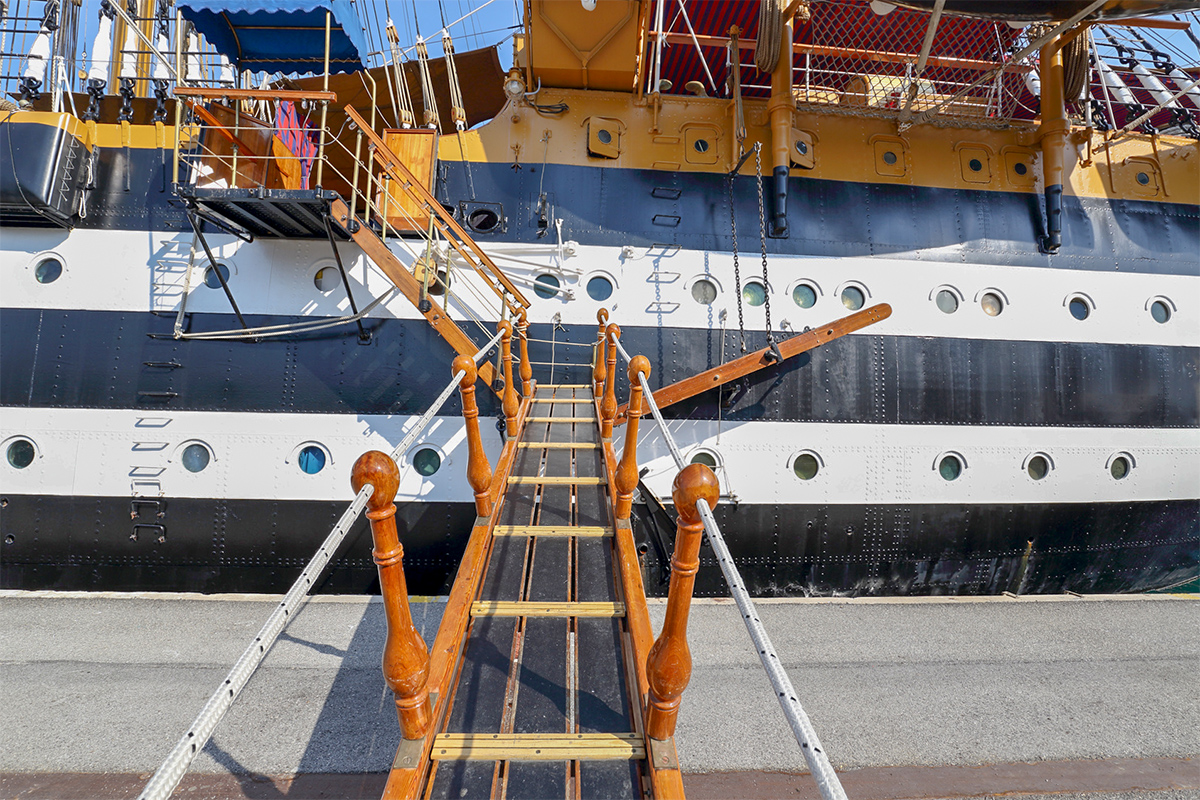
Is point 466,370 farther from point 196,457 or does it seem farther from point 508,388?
point 196,457

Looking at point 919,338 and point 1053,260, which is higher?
point 1053,260

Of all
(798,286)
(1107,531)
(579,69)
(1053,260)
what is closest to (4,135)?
(579,69)

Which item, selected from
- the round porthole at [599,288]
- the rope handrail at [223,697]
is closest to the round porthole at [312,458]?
the round porthole at [599,288]

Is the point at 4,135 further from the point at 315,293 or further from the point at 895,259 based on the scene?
the point at 895,259

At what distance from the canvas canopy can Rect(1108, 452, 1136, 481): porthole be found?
10.6 metres

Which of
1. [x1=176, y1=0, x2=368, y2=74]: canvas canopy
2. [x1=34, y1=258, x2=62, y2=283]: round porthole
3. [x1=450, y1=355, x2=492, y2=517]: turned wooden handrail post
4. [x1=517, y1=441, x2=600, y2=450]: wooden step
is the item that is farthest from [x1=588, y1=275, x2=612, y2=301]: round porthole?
[x1=34, y1=258, x2=62, y2=283]: round porthole

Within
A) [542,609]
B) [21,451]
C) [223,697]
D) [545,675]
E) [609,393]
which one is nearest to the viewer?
[223,697]

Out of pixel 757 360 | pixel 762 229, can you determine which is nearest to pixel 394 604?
pixel 757 360

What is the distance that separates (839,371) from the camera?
6102mm

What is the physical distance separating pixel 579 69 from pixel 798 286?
352 centimetres

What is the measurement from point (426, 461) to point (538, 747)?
4150mm

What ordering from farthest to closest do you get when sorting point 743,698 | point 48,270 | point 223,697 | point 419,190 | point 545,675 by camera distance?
point 48,270 < point 419,190 < point 743,698 < point 545,675 < point 223,697

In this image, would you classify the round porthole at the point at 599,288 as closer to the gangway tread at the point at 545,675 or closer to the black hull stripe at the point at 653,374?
the black hull stripe at the point at 653,374

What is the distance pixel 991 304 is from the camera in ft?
21.1
